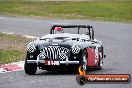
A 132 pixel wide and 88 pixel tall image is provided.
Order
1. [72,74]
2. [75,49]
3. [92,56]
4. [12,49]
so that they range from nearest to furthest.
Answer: [75,49] → [72,74] → [92,56] → [12,49]

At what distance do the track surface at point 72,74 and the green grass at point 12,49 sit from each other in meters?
2.69

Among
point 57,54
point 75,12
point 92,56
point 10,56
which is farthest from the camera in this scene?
point 75,12

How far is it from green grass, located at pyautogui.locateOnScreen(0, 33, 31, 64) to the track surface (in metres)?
2.69

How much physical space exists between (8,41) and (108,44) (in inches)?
161

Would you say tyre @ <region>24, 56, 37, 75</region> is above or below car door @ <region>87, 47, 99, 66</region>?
below

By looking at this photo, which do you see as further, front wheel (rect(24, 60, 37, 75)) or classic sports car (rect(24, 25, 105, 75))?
front wheel (rect(24, 60, 37, 75))

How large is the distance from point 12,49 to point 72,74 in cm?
702

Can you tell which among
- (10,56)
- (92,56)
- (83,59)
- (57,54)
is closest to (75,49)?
(83,59)

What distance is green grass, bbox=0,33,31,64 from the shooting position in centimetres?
1869

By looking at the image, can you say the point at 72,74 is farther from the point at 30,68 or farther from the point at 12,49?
the point at 12,49

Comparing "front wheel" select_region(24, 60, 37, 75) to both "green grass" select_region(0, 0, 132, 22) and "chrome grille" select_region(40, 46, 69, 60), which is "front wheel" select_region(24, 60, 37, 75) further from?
"green grass" select_region(0, 0, 132, 22)

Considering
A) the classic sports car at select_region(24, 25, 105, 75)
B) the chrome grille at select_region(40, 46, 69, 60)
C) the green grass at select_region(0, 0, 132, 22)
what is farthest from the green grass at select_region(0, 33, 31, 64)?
the green grass at select_region(0, 0, 132, 22)

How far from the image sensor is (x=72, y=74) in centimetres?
1488

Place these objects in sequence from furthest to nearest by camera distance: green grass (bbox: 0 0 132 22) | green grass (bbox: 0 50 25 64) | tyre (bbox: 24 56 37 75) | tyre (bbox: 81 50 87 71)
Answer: green grass (bbox: 0 0 132 22) → green grass (bbox: 0 50 25 64) → tyre (bbox: 24 56 37 75) → tyre (bbox: 81 50 87 71)
